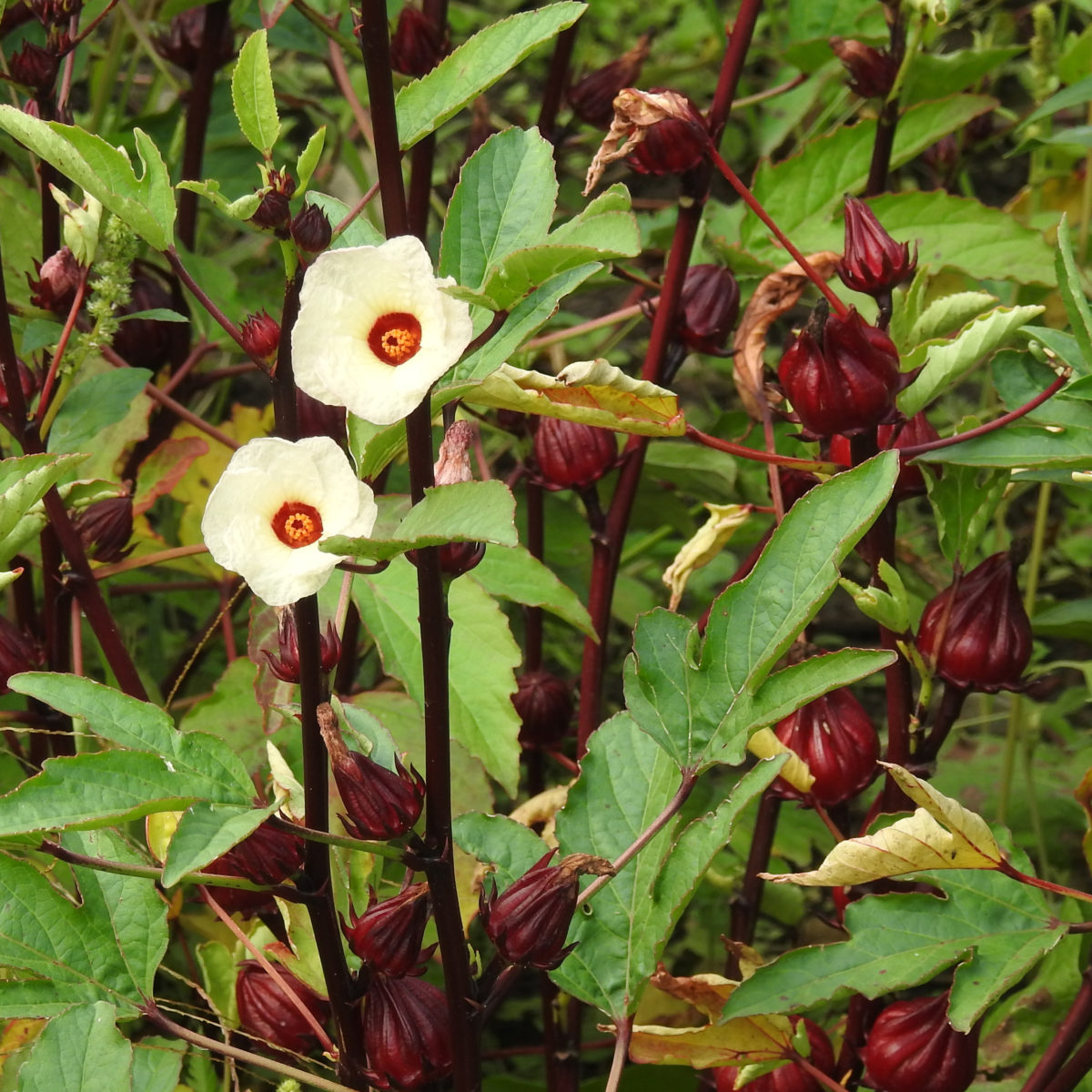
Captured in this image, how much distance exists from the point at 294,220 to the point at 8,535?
26 centimetres

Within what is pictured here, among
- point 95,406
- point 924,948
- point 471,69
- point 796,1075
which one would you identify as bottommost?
point 796,1075

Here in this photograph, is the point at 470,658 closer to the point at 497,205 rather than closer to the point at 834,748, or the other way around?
the point at 834,748

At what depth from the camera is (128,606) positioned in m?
1.54

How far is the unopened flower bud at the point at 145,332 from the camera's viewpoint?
1.13 metres

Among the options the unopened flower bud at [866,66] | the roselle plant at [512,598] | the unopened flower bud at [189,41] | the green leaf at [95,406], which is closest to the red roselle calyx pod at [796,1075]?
the roselle plant at [512,598]

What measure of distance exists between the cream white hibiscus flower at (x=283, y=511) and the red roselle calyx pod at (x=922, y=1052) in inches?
16.6

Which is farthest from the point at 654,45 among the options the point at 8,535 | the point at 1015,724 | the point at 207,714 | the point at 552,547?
the point at 8,535

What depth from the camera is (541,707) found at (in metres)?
1.02

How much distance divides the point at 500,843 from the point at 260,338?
31 centimetres

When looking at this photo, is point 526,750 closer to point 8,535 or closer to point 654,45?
point 8,535

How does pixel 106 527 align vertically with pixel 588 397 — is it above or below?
below

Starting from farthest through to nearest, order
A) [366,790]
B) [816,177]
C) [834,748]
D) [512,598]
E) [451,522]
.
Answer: [816,177] < [512,598] < [834,748] < [366,790] < [451,522]

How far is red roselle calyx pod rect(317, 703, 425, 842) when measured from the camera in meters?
0.52

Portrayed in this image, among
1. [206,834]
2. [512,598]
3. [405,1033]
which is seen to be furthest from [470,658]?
[206,834]
